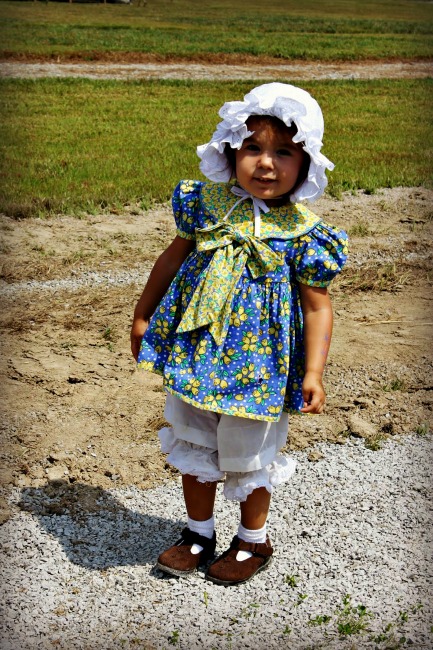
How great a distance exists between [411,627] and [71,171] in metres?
5.64

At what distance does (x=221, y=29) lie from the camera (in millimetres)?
22703

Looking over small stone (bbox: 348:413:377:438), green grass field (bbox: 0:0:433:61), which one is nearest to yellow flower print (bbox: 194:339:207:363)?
small stone (bbox: 348:413:377:438)

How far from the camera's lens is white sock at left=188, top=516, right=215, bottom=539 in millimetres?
2873

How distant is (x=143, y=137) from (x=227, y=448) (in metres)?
6.99

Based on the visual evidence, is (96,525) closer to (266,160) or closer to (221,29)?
(266,160)

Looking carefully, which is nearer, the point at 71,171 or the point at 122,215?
the point at 122,215

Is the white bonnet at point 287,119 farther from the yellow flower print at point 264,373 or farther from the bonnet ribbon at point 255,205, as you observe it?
the yellow flower print at point 264,373

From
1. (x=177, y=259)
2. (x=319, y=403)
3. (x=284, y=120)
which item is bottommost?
(x=319, y=403)

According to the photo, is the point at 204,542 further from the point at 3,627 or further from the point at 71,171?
the point at 71,171

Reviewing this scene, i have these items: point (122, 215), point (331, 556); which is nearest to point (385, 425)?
point (331, 556)

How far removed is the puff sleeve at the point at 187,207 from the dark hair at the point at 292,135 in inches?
5.0

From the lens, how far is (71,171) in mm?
7492

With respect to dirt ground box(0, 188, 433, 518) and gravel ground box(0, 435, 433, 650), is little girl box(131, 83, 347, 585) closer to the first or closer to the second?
gravel ground box(0, 435, 433, 650)

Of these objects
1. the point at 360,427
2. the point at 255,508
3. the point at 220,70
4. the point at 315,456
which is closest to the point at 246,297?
the point at 255,508
